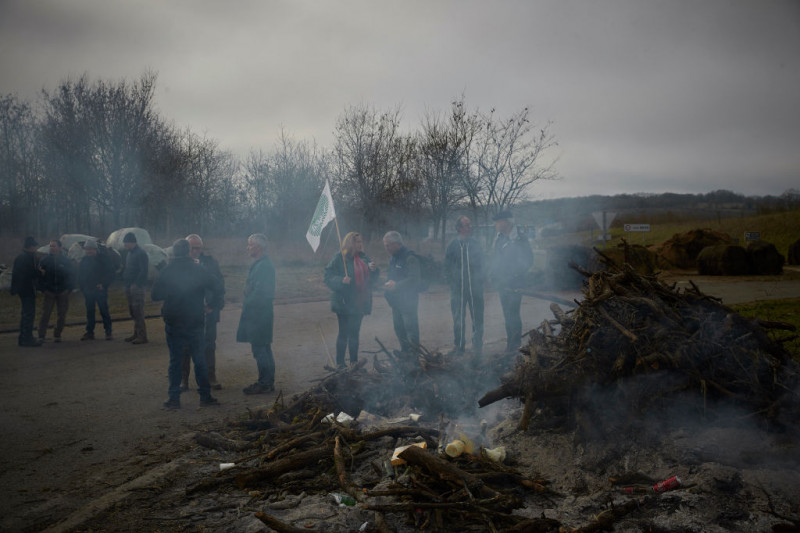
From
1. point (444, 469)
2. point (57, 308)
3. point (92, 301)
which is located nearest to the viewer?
point (444, 469)

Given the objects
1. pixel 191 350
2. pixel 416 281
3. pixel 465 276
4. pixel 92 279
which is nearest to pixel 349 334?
pixel 416 281

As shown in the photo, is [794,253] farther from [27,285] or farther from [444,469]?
[27,285]

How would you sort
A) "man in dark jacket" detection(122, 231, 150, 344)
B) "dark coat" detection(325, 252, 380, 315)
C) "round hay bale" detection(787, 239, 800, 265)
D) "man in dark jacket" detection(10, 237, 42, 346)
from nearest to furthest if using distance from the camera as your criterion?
"dark coat" detection(325, 252, 380, 315), "man in dark jacket" detection(122, 231, 150, 344), "man in dark jacket" detection(10, 237, 42, 346), "round hay bale" detection(787, 239, 800, 265)

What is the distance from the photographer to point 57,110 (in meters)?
22.7

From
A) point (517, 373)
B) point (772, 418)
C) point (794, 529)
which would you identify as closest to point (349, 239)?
point (517, 373)

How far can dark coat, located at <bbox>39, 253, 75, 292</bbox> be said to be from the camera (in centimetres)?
979

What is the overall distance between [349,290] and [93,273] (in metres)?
6.01

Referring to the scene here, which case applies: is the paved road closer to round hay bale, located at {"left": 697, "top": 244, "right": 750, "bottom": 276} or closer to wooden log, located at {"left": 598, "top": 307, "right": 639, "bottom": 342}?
wooden log, located at {"left": 598, "top": 307, "right": 639, "bottom": 342}

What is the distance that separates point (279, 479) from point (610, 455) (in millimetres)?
2427

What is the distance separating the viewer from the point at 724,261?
19.8 m

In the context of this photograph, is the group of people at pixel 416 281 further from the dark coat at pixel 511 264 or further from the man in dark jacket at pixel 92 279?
the man in dark jacket at pixel 92 279

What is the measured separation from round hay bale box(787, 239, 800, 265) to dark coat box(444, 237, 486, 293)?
21.6m

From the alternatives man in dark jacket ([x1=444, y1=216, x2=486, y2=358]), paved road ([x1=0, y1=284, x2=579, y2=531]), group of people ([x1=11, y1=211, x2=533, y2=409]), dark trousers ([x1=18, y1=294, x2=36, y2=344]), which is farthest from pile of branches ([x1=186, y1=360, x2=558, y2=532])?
dark trousers ([x1=18, y1=294, x2=36, y2=344])

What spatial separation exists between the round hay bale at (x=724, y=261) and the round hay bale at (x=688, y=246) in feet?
5.99
